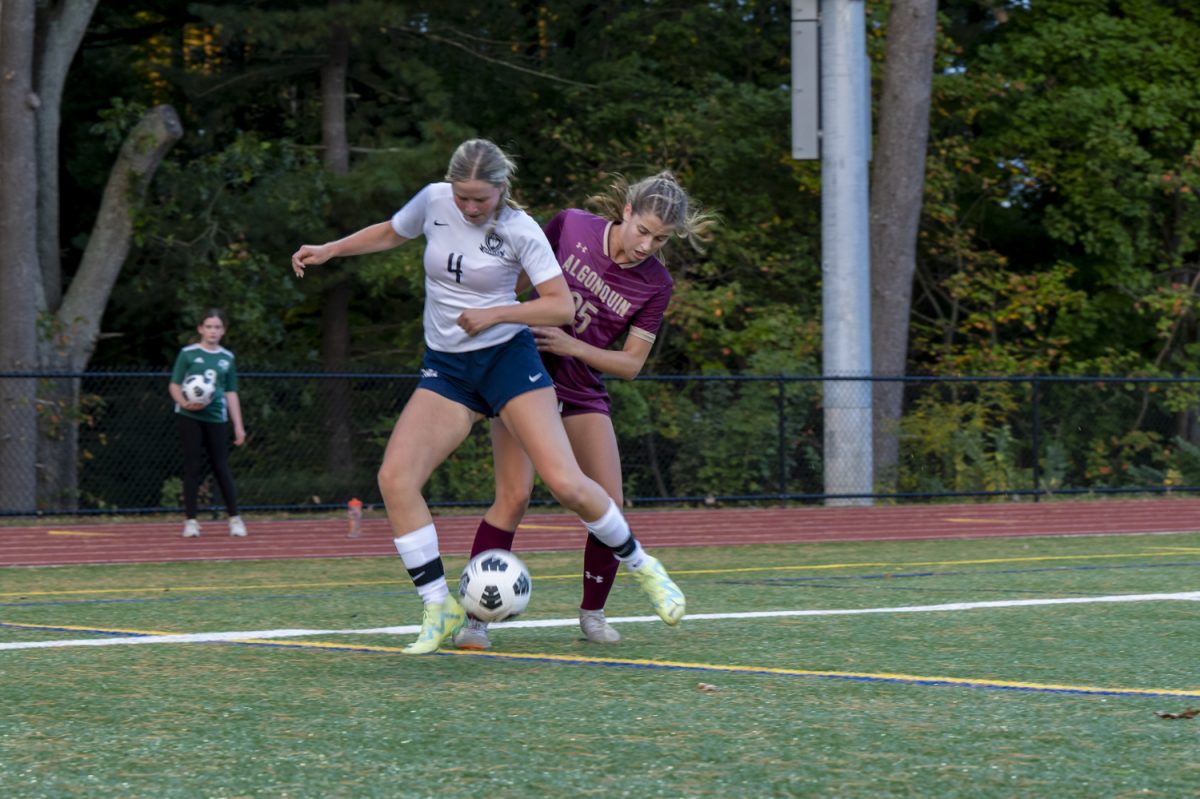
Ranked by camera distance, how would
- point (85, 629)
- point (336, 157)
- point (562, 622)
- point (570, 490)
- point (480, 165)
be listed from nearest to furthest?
point (480, 165) → point (570, 490) → point (85, 629) → point (562, 622) → point (336, 157)

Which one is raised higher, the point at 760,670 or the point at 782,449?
the point at 782,449

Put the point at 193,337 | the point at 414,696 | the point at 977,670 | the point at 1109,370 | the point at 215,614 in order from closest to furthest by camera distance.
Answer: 1. the point at 414,696
2. the point at 977,670
3. the point at 215,614
4. the point at 193,337
5. the point at 1109,370

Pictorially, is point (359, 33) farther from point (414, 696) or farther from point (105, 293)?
point (414, 696)

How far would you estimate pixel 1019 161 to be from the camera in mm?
28672

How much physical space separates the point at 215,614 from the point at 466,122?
69.5ft

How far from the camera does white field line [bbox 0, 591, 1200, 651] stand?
6902mm

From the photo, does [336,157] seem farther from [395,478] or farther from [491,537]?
[395,478]

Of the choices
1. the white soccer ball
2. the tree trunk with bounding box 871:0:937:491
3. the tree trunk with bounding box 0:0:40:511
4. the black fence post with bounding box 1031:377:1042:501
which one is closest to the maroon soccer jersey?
the white soccer ball

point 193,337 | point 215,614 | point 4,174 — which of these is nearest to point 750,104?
point 193,337

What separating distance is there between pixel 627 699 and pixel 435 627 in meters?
1.20

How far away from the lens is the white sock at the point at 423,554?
20.5ft

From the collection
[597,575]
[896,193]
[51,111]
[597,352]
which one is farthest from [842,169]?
[597,352]

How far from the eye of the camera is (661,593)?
6.66 metres

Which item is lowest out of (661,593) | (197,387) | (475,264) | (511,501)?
(661,593)
